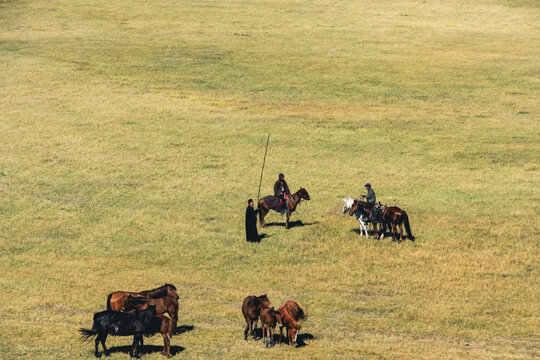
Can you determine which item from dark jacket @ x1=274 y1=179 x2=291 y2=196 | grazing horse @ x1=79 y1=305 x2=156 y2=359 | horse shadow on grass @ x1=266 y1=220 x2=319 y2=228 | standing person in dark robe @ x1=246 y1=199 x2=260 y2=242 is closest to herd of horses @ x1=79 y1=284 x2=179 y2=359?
grazing horse @ x1=79 y1=305 x2=156 y2=359

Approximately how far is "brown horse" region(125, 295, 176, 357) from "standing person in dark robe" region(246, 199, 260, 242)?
10.3 metres

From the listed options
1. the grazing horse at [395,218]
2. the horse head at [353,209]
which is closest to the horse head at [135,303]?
the horse head at [353,209]

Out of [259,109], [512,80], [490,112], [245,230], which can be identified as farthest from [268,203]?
[512,80]

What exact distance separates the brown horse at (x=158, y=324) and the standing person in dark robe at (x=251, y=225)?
10.3 meters

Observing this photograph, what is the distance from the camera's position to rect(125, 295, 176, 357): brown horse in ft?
65.3

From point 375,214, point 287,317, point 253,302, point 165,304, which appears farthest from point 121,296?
point 375,214

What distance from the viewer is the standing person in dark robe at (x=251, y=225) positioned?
1207 inches

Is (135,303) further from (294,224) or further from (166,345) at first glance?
(294,224)

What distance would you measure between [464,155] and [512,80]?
17994 mm

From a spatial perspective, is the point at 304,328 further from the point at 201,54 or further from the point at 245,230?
the point at 201,54

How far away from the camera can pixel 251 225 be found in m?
Result: 30.8

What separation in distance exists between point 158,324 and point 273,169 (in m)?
22.2

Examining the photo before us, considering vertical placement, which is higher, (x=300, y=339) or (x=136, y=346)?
(x=136, y=346)

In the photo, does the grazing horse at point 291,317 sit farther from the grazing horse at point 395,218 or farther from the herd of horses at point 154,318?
the grazing horse at point 395,218
